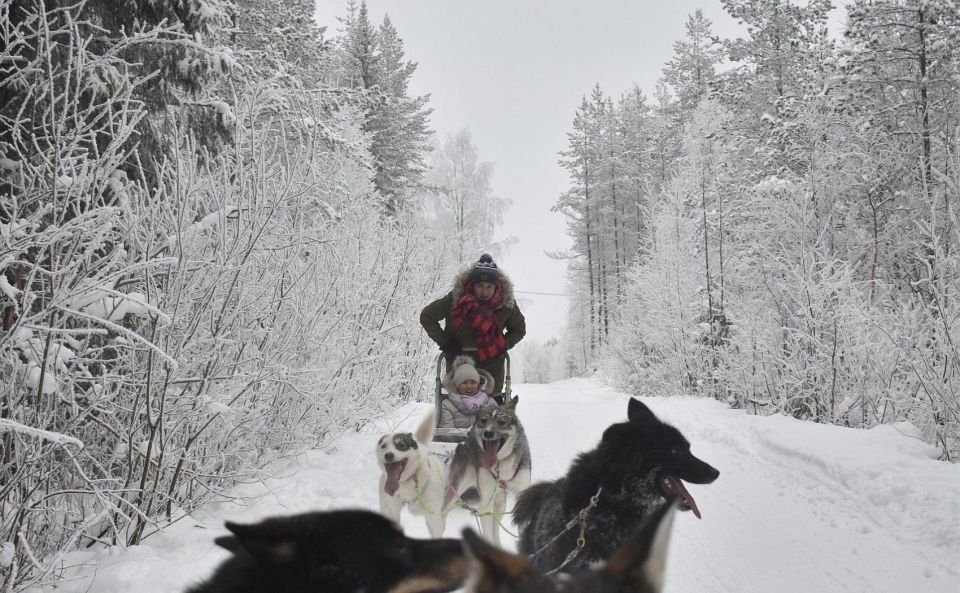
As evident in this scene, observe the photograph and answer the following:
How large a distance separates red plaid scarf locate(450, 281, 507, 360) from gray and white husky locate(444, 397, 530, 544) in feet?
3.62

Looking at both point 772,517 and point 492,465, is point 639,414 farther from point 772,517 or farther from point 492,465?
point 772,517

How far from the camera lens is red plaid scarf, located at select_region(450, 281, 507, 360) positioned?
5215 mm

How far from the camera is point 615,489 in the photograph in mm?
2508

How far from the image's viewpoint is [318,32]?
16.7m

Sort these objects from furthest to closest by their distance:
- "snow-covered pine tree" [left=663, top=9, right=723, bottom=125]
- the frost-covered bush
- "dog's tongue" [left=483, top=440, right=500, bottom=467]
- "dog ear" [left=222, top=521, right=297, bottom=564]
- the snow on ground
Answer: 1. "snow-covered pine tree" [left=663, top=9, right=723, bottom=125]
2. "dog's tongue" [left=483, top=440, right=500, bottom=467]
3. the snow on ground
4. the frost-covered bush
5. "dog ear" [left=222, top=521, right=297, bottom=564]

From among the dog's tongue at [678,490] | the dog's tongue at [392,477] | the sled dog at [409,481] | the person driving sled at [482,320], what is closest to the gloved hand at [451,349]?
the person driving sled at [482,320]

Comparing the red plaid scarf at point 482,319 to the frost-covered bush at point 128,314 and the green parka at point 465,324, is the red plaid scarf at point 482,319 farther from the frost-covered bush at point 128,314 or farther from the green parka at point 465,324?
the frost-covered bush at point 128,314

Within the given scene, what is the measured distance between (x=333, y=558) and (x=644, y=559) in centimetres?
73

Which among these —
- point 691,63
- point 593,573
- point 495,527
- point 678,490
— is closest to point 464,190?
point 691,63

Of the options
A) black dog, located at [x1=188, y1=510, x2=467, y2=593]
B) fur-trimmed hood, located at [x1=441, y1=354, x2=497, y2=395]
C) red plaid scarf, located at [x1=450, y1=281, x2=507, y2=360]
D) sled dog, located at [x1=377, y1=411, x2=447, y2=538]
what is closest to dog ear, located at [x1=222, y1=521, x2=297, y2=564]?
black dog, located at [x1=188, y1=510, x2=467, y2=593]

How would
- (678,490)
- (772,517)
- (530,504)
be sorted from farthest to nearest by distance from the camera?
(772,517) < (530,504) < (678,490)

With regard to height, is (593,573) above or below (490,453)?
above

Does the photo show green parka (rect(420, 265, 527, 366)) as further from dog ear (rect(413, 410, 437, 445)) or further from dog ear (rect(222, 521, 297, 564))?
dog ear (rect(222, 521, 297, 564))

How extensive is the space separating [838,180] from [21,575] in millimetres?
13317
